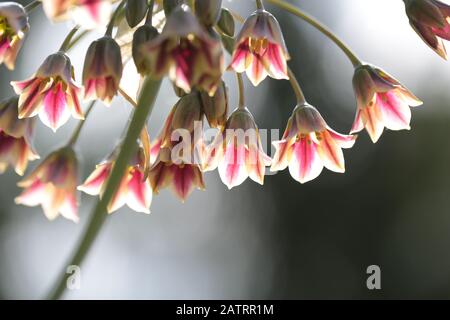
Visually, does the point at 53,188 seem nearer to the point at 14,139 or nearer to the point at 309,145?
the point at 14,139

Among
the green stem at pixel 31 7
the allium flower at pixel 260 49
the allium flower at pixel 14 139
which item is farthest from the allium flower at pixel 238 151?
the green stem at pixel 31 7

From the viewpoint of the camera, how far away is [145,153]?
8.15 feet

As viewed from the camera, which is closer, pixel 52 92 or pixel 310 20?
pixel 52 92

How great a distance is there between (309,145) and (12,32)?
1.05 meters

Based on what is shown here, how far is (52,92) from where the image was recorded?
2551 mm

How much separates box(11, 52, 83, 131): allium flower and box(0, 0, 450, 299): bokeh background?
41.4ft

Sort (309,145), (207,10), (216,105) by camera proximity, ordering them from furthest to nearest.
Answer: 1. (309,145)
2. (216,105)
3. (207,10)

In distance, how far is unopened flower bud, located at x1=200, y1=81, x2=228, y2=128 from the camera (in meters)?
2.41

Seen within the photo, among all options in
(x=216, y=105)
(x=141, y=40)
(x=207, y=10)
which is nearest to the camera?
(x=207, y=10)

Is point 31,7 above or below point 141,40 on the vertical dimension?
above

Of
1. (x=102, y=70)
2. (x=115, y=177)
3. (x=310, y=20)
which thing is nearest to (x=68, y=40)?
(x=102, y=70)

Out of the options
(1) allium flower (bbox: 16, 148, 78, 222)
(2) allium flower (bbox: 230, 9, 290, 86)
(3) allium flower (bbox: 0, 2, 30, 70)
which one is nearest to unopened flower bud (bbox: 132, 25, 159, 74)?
(2) allium flower (bbox: 230, 9, 290, 86)

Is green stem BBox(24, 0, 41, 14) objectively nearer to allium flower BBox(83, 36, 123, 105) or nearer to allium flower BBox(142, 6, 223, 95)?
allium flower BBox(83, 36, 123, 105)

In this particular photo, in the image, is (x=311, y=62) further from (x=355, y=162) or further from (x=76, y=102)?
(x=76, y=102)
